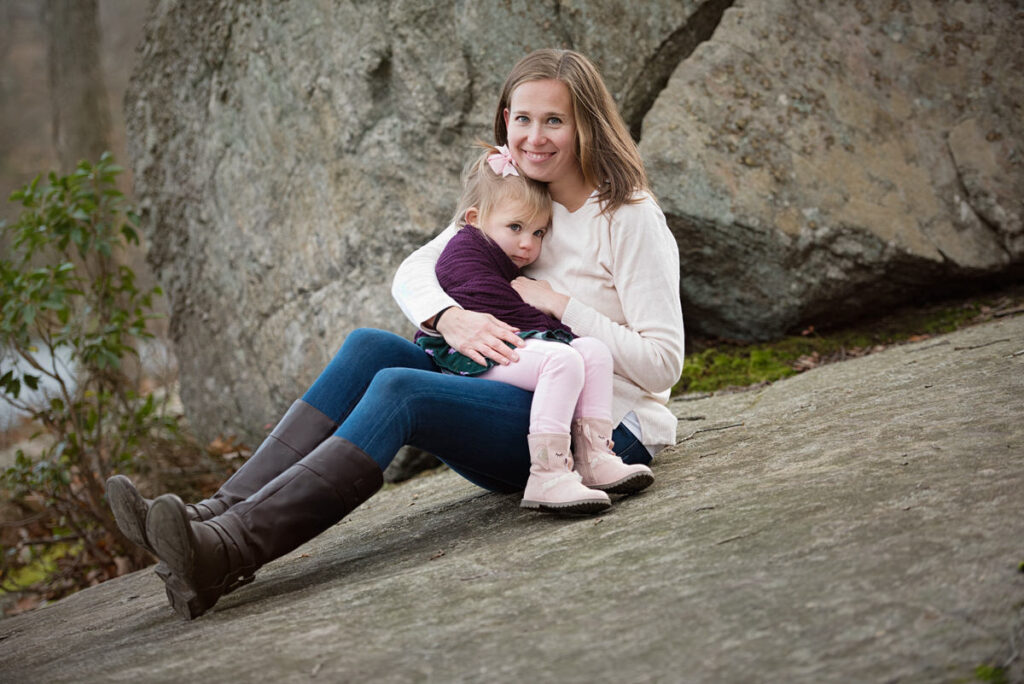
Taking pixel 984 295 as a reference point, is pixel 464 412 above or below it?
above

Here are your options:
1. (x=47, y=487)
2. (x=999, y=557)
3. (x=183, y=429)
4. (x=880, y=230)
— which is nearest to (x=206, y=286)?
(x=183, y=429)

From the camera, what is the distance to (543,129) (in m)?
3.01

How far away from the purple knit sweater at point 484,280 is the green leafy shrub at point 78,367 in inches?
94.4

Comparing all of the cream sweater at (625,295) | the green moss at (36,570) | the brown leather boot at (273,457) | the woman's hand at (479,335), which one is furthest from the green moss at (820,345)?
the green moss at (36,570)

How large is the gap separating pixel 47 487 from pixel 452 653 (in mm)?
3946

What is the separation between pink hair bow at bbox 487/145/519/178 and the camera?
309 centimetres

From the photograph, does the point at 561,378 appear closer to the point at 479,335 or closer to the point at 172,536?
the point at 479,335

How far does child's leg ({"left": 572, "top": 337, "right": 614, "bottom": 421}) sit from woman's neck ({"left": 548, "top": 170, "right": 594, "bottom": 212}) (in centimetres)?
58

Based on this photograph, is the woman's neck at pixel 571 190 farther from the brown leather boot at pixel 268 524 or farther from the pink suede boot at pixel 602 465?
the brown leather boot at pixel 268 524

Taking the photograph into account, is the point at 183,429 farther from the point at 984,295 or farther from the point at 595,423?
the point at 984,295

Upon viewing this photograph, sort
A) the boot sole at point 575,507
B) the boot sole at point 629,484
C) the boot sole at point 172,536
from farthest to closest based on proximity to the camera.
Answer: the boot sole at point 629,484, the boot sole at point 575,507, the boot sole at point 172,536

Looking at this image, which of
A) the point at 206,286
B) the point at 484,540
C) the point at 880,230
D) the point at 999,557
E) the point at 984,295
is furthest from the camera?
the point at 206,286

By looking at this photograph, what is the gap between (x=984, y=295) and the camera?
16.1ft

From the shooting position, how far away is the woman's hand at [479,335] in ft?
9.16
